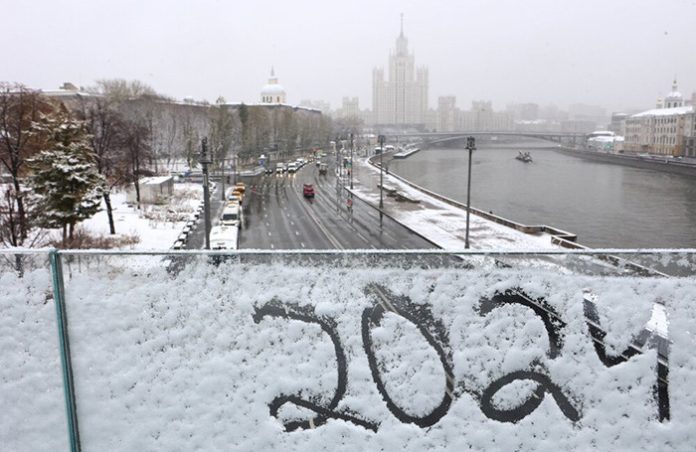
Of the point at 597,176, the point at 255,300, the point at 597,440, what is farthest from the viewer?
the point at 597,176

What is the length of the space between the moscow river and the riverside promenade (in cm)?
332

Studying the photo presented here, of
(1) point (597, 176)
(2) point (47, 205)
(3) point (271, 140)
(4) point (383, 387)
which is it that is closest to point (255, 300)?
(4) point (383, 387)

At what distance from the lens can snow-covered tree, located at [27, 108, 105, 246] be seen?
60.7 ft

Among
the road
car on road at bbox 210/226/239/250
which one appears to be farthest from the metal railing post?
the road

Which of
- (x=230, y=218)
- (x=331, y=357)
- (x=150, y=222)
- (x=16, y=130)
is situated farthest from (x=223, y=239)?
(x=331, y=357)

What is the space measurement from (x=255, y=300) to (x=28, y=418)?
146 centimetres

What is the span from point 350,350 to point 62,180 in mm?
18647

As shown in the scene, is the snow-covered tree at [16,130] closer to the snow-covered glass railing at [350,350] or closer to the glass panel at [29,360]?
the glass panel at [29,360]

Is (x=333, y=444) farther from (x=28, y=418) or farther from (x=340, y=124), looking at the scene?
(x=340, y=124)

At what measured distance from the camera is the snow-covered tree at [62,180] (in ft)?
60.7

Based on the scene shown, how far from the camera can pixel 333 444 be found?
294 cm

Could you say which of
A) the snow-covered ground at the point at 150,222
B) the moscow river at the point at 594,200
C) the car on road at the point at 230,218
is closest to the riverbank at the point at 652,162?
the moscow river at the point at 594,200

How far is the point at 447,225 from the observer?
26328 mm

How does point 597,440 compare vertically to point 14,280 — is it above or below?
below
